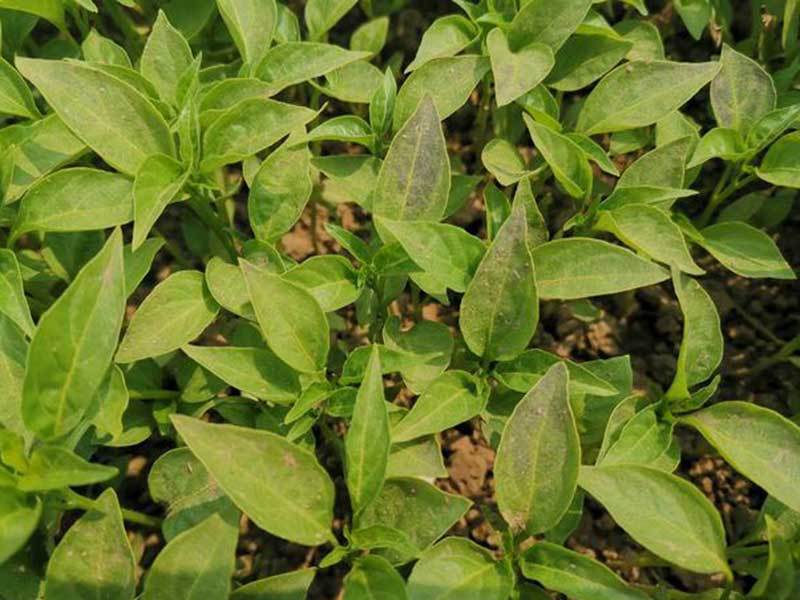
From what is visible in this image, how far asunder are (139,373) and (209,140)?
611 mm

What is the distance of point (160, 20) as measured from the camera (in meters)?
1.86

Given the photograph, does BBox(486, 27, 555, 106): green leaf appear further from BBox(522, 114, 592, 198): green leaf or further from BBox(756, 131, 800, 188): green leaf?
BBox(756, 131, 800, 188): green leaf

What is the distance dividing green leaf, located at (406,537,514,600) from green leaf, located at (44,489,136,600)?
50cm

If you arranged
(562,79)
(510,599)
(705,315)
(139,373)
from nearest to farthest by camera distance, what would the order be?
(510,599) < (705,315) < (139,373) < (562,79)

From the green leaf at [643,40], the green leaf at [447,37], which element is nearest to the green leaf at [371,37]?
the green leaf at [447,37]

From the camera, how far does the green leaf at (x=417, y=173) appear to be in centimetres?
167

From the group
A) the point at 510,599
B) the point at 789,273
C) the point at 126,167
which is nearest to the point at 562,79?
the point at 789,273

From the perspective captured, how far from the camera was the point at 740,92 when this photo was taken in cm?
200

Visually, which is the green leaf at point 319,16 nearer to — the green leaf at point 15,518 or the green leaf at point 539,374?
the green leaf at point 539,374

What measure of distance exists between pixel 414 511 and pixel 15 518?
684 millimetres

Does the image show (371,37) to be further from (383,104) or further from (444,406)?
(444,406)

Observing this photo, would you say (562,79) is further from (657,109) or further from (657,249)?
(657,249)

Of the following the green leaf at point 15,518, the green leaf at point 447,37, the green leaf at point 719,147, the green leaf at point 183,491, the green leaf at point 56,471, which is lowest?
the green leaf at point 183,491

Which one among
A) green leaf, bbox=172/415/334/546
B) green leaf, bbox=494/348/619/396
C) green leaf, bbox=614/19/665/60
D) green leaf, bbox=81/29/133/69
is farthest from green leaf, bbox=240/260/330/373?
green leaf, bbox=614/19/665/60
